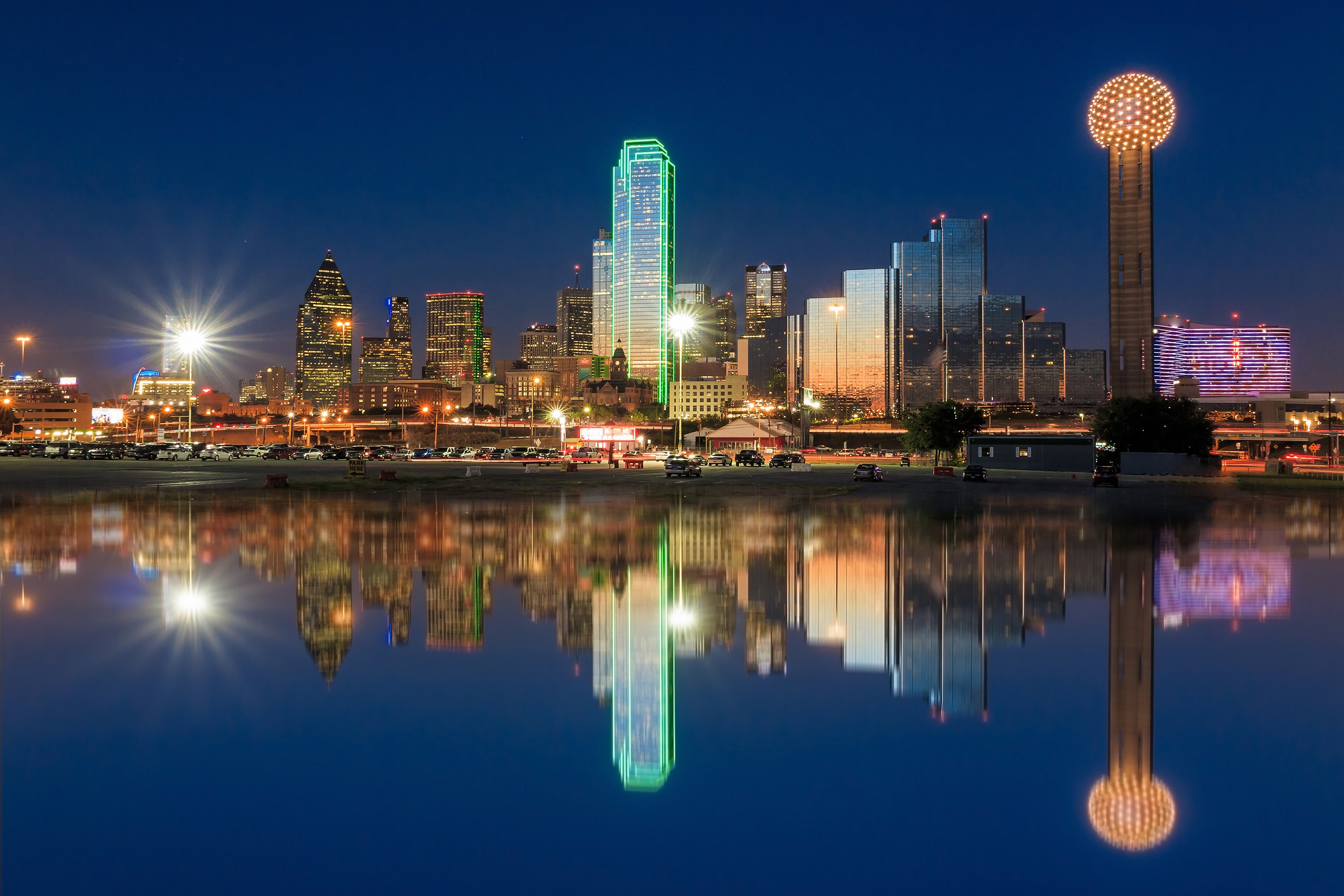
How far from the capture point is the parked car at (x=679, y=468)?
56.6 metres

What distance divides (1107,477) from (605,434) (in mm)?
Answer: 51125

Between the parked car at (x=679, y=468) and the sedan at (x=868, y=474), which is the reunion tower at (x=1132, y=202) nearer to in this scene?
the sedan at (x=868, y=474)

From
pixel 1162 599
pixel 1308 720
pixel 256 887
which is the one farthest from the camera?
pixel 1162 599

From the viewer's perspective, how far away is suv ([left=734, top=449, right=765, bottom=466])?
260 feet

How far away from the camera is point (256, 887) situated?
21.6ft

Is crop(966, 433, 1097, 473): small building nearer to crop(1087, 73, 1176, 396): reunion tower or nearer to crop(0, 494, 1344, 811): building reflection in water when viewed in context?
crop(0, 494, 1344, 811): building reflection in water

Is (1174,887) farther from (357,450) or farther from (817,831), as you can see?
(357,450)

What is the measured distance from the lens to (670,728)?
957 centimetres

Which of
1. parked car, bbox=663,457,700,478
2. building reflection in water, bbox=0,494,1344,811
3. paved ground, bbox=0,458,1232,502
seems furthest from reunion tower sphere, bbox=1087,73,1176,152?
building reflection in water, bbox=0,494,1344,811

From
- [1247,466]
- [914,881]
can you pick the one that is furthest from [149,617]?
[1247,466]

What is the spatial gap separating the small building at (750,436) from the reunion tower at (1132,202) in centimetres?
5832

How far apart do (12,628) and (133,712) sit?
5.46m

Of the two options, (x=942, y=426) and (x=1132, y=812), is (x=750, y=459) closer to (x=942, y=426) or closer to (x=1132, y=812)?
(x=942, y=426)

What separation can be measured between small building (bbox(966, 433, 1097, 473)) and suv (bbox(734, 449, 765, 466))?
1857 centimetres
